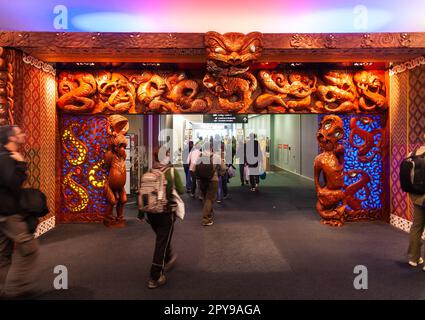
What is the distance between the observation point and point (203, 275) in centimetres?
369

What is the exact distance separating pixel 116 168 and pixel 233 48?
2.75 meters

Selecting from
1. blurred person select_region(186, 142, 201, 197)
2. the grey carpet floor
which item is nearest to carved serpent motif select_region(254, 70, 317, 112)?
the grey carpet floor

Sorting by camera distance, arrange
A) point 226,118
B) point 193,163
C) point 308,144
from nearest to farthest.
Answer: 1. point 193,163
2. point 308,144
3. point 226,118

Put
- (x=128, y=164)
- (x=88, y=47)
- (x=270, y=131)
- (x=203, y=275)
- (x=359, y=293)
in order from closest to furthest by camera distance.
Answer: (x=359, y=293) → (x=203, y=275) → (x=88, y=47) → (x=128, y=164) → (x=270, y=131)

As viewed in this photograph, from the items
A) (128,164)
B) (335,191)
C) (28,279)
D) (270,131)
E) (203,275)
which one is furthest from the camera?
(270,131)

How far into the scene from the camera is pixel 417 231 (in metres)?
3.82

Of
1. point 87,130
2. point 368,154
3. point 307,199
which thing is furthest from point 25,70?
point 307,199

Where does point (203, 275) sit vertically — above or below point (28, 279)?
below

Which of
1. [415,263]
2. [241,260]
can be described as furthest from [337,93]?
[241,260]

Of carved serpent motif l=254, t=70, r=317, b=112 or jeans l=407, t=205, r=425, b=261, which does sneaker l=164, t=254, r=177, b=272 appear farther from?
carved serpent motif l=254, t=70, r=317, b=112

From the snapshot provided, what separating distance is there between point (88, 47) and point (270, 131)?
14.7m

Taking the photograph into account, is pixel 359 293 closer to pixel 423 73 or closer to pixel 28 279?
pixel 28 279

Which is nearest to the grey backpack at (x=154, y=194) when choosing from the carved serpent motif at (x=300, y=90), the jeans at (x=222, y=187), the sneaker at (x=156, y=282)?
the sneaker at (x=156, y=282)

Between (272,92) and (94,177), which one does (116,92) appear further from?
(272,92)
